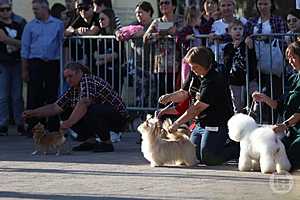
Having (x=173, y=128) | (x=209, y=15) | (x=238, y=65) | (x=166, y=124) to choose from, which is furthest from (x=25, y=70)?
(x=173, y=128)

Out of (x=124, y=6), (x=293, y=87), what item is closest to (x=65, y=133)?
(x=293, y=87)

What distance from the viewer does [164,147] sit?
1027 cm

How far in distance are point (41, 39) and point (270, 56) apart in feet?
11.9

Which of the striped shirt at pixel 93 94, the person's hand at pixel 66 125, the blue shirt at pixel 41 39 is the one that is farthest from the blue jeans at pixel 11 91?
the person's hand at pixel 66 125

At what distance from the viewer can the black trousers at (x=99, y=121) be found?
11.7 m

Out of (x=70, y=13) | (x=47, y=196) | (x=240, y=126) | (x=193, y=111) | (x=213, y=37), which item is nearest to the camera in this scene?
(x=47, y=196)

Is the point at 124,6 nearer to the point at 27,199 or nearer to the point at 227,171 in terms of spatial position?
the point at 227,171

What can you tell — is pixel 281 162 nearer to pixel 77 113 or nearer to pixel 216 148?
pixel 216 148

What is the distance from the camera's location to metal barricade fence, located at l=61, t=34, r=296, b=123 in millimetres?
12664

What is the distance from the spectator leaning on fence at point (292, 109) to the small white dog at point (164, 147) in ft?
3.21

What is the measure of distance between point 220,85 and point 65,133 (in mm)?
2655

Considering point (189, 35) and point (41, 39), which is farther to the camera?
point (41, 39)

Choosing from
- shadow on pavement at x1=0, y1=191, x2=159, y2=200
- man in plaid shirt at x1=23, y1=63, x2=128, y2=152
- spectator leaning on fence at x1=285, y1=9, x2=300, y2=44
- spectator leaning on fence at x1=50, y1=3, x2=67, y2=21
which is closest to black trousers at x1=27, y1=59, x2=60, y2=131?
man in plaid shirt at x1=23, y1=63, x2=128, y2=152

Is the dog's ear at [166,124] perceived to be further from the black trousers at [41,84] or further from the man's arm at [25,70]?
the man's arm at [25,70]
